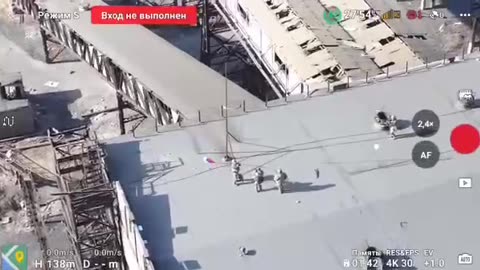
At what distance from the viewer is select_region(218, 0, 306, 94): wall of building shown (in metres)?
48.2

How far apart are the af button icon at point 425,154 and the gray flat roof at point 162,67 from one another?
806cm

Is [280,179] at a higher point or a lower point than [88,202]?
higher

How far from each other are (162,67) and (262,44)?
782cm

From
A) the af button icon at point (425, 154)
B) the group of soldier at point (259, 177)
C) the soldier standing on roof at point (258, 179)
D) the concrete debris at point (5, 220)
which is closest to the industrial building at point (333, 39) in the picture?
the af button icon at point (425, 154)

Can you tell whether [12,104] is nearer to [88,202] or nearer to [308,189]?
[88,202]

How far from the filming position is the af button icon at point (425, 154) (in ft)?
122

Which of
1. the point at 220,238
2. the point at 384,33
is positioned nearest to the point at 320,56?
the point at 384,33

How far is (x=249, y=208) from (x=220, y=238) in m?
1.96

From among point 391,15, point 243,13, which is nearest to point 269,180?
point 243,13

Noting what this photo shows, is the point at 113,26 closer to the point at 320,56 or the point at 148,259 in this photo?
the point at 320,56

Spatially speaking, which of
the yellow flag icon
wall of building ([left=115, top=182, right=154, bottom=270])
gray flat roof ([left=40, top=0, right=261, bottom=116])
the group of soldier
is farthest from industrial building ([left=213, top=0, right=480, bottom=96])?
the yellow flag icon

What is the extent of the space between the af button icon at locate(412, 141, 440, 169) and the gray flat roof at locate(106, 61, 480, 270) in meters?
0.32

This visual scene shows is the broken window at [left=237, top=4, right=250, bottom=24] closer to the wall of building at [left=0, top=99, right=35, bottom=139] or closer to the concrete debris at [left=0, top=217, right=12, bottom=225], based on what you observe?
the wall of building at [left=0, top=99, right=35, bottom=139]

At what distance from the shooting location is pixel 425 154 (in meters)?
37.8
